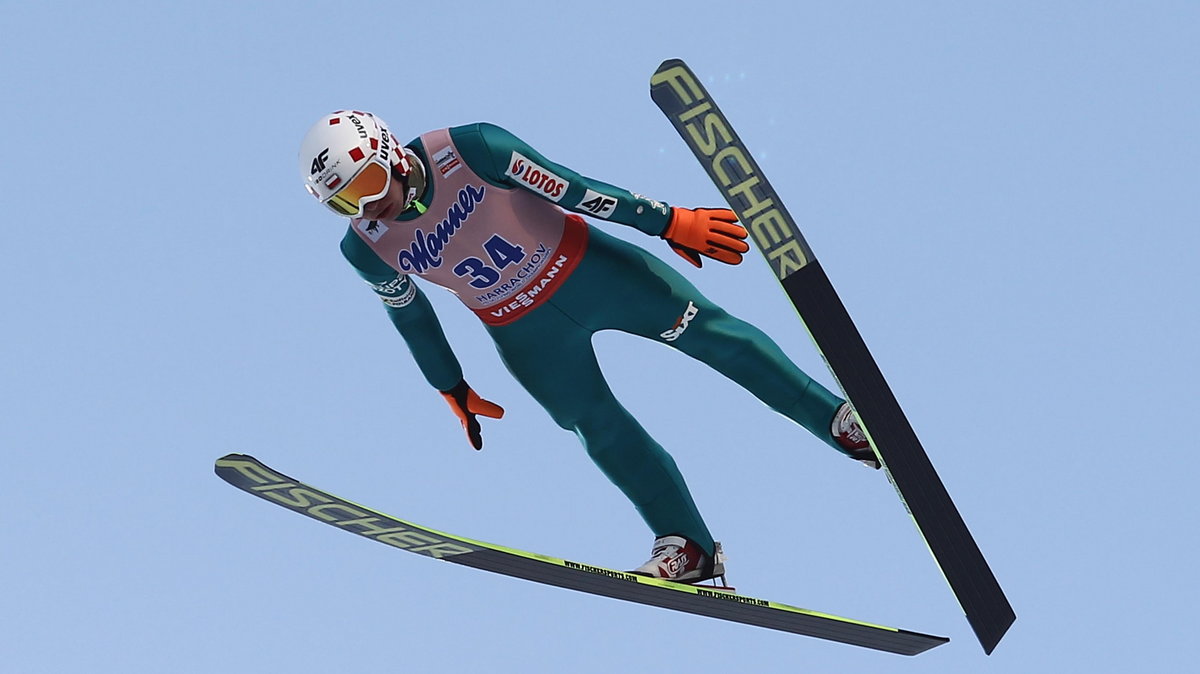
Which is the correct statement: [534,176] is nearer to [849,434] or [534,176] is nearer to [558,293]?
[558,293]

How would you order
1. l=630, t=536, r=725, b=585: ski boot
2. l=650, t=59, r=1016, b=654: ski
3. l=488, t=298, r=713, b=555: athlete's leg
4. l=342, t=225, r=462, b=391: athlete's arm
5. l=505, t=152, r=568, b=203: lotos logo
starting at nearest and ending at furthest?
l=650, t=59, r=1016, b=654: ski → l=505, t=152, r=568, b=203: lotos logo → l=342, t=225, r=462, b=391: athlete's arm → l=488, t=298, r=713, b=555: athlete's leg → l=630, t=536, r=725, b=585: ski boot

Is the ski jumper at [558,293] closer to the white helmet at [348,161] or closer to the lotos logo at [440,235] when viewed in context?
the lotos logo at [440,235]

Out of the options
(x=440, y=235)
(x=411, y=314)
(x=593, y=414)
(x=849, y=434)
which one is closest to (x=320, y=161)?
(x=440, y=235)

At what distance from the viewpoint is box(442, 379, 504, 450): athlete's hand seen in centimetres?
752

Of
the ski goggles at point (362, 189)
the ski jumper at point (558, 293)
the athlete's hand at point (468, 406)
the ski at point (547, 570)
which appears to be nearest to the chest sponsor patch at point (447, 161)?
the ski jumper at point (558, 293)

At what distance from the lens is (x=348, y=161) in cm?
653

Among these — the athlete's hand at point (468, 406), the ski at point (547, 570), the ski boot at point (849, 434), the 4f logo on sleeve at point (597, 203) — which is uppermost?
the 4f logo on sleeve at point (597, 203)

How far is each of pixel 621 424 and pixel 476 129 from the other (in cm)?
139

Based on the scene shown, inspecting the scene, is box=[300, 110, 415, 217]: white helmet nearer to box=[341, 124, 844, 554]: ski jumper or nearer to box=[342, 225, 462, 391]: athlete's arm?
box=[341, 124, 844, 554]: ski jumper

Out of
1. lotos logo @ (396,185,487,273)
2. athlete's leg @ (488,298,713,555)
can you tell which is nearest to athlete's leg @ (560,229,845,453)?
athlete's leg @ (488,298,713,555)

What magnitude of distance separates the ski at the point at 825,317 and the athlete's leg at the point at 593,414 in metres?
1.07

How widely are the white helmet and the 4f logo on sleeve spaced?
713mm

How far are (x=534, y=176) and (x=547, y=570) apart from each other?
1536mm

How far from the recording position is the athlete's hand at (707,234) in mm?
6898
